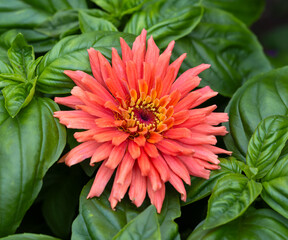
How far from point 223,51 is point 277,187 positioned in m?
0.33

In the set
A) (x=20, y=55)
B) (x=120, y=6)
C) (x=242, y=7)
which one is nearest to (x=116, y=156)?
(x=20, y=55)

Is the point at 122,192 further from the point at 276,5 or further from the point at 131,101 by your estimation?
the point at 276,5

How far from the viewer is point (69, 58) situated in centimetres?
62

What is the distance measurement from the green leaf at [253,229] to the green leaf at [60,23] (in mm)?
428

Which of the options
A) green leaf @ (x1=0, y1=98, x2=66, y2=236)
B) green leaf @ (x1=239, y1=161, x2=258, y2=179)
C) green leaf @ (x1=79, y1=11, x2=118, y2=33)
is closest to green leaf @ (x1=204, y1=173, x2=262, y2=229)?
green leaf @ (x1=239, y1=161, x2=258, y2=179)

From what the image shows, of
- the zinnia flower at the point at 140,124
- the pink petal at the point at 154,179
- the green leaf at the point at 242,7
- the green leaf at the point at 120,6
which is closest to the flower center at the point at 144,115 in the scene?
the zinnia flower at the point at 140,124

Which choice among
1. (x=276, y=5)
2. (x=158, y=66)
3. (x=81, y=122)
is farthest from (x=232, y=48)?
(x=276, y=5)

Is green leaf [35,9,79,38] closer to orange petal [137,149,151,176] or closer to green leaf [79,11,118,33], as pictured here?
green leaf [79,11,118,33]

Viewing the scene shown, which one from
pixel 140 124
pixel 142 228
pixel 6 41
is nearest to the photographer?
pixel 142 228

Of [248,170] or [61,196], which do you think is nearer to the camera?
[248,170]

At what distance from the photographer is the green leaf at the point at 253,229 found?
0.52 m

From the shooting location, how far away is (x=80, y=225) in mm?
541

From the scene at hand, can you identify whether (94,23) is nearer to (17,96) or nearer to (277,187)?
(17,96)

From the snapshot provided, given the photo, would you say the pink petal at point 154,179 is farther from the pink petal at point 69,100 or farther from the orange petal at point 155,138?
the pink petal at point 69,100
